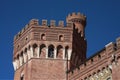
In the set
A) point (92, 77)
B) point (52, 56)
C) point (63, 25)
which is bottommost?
point (92, 77)

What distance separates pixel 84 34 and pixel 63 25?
20.8 ft

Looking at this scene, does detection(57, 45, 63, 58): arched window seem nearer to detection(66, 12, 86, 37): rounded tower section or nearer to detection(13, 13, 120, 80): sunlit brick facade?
detection(13, 13, 120, 80): sunlit brick facade

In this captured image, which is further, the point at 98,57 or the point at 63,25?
the point at 63,25

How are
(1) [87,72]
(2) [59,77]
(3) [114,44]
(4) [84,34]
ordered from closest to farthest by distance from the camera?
(3) [114,44] < (1) [87,72] < (2) [59,77] < (4) [84,34]

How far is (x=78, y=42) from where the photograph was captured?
42.1 metres

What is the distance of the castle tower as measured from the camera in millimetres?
40875

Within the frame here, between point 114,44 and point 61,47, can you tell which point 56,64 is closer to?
point 61,47

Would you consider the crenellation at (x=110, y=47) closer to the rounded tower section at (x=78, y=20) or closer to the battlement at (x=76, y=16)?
the rounded tower section at (x=78, y=20)

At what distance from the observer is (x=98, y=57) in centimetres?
3456

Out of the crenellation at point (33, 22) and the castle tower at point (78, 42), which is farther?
the castle tower at point (78, 42)

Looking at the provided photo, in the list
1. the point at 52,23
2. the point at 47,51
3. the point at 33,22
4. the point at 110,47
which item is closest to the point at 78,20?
the point at 52,23

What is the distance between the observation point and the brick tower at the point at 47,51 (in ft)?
128

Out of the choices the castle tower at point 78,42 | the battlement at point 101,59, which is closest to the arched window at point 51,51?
the castle tower at point 78,42

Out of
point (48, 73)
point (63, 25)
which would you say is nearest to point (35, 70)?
point (48, 73)
